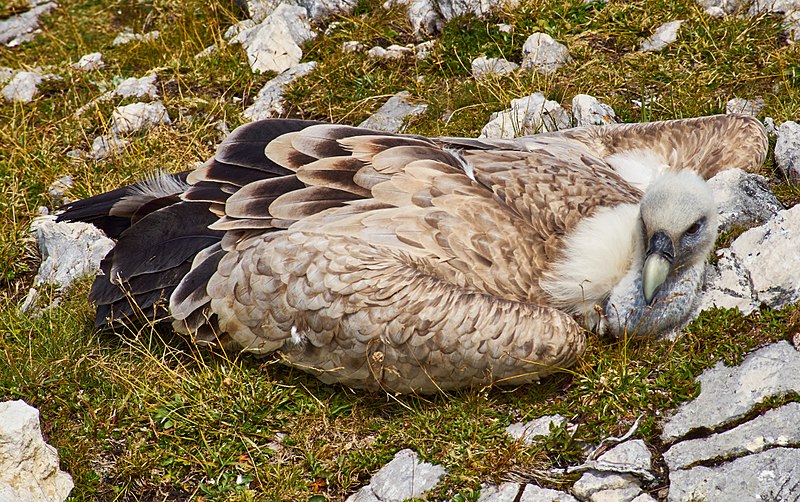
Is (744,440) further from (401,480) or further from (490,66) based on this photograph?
(490,66)

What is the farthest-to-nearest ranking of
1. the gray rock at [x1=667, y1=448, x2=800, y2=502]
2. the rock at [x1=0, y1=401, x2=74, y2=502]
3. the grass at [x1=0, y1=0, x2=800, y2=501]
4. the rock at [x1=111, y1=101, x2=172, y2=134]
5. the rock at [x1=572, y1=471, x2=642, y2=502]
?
1. the rock at [x1=111, y1=101, x2=172, y2=134]
2. the grass at [x1=0, y1=0, x2=800, y2=501]
3. the rock at [x1=0, y1=401, x2=74, y2=502]
4. the rock at [x1=572, y1=471, x2=642, y2=502]
5. the gray rock at [x1=667, y1=448, x2=800, y2=502]

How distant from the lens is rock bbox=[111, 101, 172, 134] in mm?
8969

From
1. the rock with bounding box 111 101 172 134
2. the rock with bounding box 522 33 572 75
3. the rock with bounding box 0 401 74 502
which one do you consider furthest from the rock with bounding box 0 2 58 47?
the rock with bounding box 0 401 74 502

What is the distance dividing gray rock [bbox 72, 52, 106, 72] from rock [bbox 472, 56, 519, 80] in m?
4.29

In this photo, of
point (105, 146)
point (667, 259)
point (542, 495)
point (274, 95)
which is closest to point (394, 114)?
point (274, 95)

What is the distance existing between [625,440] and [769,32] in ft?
16.4

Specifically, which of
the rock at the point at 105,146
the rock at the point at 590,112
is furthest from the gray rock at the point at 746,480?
the rock at the point at 105,146

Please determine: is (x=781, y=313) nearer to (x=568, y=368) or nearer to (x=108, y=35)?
(x=568, y=368)

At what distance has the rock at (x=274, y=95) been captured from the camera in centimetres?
930

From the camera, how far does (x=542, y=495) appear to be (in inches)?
208

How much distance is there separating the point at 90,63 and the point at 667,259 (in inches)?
285

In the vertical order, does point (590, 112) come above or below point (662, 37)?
below

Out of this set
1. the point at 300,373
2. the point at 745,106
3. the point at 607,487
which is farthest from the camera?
the point at 745,106

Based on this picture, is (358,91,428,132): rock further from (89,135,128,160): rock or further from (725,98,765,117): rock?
(725,98,765,117): rock
